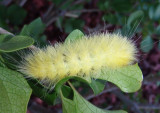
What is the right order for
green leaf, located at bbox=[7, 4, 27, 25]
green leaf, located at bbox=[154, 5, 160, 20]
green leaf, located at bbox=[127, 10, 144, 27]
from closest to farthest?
green leaf, located at bbox=[127, 10, 144, 27]
green leaf, located at bbox=[154, 5, 160, 20]
green leaf, located at bbox=[7, 4, 27, 25]

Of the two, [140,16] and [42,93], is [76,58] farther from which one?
[140,16]

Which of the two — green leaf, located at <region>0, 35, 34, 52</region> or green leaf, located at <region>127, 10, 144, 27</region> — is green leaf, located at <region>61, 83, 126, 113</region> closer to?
green leaf, located at <region>0, 35, 34, 52</region>

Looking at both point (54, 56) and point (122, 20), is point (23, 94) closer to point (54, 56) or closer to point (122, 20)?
point (54, 56)

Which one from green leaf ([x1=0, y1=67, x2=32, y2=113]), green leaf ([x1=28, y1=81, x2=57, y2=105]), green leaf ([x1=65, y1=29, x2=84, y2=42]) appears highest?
green leaf ([x1=0, y1=67, x2=32, y2=113])

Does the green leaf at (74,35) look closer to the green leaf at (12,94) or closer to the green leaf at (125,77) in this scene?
the green leaf at (125,77)

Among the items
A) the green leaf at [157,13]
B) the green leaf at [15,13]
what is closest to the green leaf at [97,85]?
the green leaf at [157,13]

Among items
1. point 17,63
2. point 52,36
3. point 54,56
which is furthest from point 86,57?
point 52,36

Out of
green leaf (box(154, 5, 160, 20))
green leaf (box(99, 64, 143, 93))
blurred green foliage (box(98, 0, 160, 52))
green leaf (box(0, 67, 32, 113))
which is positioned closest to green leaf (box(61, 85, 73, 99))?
green leaf (box(99, 64, 143, 93))
